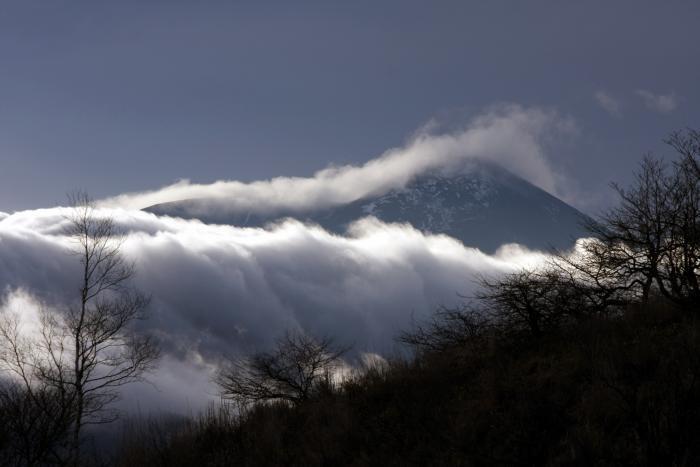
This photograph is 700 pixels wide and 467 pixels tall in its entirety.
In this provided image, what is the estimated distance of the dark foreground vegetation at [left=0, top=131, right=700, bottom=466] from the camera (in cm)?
637

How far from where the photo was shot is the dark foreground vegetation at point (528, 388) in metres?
6.37

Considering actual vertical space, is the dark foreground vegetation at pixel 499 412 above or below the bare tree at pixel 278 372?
below

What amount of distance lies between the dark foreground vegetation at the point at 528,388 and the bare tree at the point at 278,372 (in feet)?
28.7

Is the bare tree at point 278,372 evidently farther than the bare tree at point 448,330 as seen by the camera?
Yes

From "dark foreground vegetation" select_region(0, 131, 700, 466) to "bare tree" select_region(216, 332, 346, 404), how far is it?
875 centimetres

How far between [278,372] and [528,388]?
16408 millimetres

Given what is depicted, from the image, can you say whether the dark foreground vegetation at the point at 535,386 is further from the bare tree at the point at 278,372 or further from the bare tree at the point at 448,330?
the bare tree at the point at 278,372

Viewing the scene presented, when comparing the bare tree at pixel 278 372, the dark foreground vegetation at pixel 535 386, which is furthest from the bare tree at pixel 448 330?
the bare tree at pixel 278 372

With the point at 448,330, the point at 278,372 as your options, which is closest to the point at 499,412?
the point at 448,330

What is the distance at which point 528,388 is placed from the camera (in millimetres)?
8422

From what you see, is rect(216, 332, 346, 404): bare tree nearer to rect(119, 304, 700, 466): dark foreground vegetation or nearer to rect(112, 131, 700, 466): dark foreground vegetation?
rect(112, 131, 700, 466): dark foreground vegetation

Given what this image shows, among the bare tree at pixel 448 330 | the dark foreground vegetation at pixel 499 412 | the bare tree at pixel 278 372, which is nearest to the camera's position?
the dark foreground vegetation at pixel 499 412

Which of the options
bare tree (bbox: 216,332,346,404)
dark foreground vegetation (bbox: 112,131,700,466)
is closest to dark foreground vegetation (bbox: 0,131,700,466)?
dark foreground vegetation (bbox: 112,131,700,466)

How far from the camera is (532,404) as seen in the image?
24.4 ft
